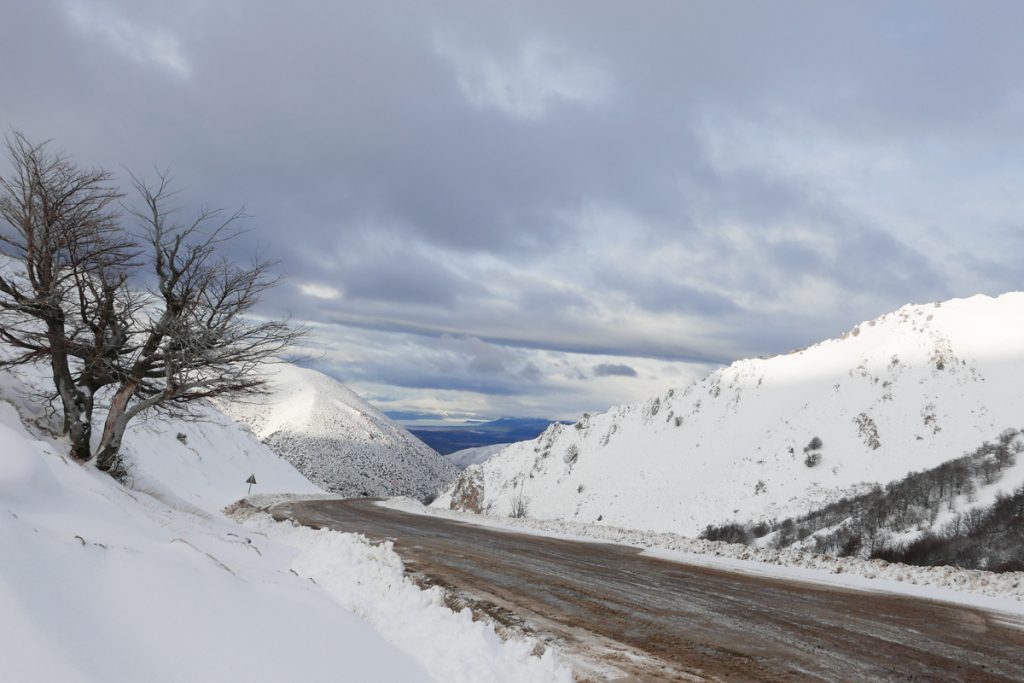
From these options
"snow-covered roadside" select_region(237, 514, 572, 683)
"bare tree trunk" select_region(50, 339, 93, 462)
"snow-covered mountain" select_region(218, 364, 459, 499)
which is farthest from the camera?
"snow-covered mountain" select_region(218, 364, 459, 499)

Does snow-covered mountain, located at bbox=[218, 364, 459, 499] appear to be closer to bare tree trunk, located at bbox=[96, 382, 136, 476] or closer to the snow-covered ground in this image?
bare tree trunk, located at bbox=[96, 382, 136, 476]

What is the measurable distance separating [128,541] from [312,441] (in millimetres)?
132785

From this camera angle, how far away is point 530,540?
20.3 meters

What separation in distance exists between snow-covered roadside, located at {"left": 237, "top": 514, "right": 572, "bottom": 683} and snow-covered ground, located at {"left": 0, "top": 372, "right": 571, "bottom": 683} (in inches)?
0.9

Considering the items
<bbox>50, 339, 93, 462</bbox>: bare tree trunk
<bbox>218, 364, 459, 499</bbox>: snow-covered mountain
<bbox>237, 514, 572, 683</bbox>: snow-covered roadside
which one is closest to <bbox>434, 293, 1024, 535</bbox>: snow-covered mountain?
<bbox>237, 514, 572, 683</bbox>: snow-covered roadside

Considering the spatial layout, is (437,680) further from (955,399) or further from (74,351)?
(955,399)

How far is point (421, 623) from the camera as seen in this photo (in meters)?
7.26

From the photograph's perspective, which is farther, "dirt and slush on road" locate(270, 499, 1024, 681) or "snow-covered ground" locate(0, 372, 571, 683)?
"dirt and slush on road" locate(270, 499, 1024, 681)

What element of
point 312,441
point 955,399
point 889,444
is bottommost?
point 312,441

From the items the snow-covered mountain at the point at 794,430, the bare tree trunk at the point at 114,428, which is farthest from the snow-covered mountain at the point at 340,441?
the bare tree trunk at the point at 114,428

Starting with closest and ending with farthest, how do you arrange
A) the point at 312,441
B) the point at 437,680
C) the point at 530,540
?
the point at 437,680, the point at 530,540, the point at 312,441

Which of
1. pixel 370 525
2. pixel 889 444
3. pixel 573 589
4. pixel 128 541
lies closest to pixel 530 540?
pixel 370 525

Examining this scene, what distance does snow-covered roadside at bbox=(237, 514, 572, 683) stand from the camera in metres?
5.89

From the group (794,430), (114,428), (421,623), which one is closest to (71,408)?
(114,428)
